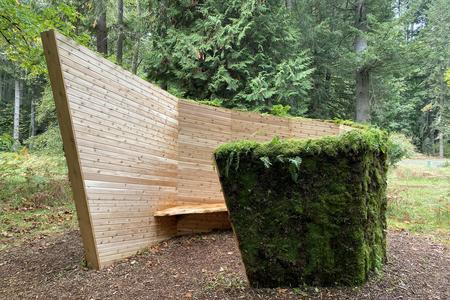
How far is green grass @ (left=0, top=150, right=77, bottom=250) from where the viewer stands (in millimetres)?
6312

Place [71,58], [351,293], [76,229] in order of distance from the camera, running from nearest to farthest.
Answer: [351,293], [71,58], [76,229]

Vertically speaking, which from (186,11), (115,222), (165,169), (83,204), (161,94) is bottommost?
(115,222)

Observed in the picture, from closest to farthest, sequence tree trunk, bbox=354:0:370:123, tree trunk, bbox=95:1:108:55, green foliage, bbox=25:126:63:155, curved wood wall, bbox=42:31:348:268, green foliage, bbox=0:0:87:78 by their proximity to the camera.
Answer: curved wood wall, bbox=42:31:348:268
green foliage, bbox=0:0:87:78
green foliage, bbox=25:126:63:155
tree trunk, bbox=95:1:108:55
tree trunk, bbox=354:0:370:123

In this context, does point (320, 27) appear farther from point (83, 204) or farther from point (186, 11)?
point (83, 204)

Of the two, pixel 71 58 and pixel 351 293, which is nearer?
pixel 351 293

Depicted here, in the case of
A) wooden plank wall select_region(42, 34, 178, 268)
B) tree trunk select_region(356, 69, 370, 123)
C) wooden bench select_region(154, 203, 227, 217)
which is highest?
tree trunk select_region(356, 69, 370, 123)

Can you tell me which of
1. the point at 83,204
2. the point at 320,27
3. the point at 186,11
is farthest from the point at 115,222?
the point at 320,27

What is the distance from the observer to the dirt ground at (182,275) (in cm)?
309

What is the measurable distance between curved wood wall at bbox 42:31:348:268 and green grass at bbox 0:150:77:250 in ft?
7.61

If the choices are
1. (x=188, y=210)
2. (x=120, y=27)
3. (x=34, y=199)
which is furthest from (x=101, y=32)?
(x=188, y=210)

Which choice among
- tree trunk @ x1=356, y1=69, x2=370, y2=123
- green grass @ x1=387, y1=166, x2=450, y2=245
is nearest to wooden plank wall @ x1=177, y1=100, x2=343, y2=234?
green grass @ x1=387, y1=166, x2=450, y2=245

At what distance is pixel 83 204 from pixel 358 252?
2936mm

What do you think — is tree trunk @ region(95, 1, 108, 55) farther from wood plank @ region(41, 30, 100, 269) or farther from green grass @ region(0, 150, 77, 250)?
wood plank @ region(41, 30, 100, 269)

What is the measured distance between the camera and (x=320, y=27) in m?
10.0
